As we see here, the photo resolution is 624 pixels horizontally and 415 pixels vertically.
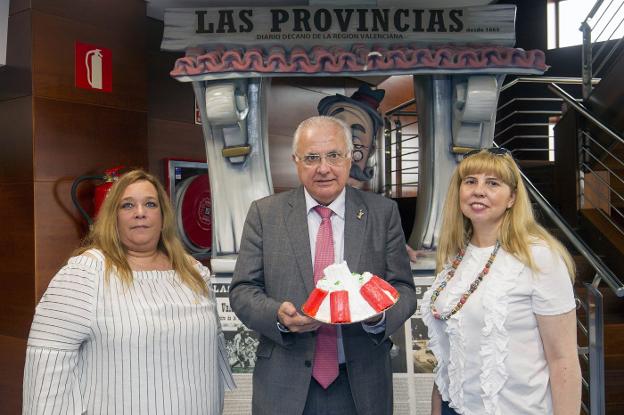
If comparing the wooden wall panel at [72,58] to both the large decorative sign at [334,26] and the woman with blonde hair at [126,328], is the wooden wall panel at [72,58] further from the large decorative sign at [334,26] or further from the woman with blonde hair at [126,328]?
the woman with blonde hair at [126,328]

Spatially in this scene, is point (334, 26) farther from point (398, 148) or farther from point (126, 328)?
point (398, 148)

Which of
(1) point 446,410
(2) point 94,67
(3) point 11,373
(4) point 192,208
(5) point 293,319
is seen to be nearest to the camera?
(5) point 293,319

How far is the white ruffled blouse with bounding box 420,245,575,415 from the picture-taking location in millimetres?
1529

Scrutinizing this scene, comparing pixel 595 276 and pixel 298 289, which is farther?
pixel 595 276

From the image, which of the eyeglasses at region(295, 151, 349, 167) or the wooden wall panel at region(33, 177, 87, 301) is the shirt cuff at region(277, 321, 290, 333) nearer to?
the eyeglasses at region(295, 151, 349, 167)

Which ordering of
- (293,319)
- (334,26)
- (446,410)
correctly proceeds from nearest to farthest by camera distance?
1. (293,319)
2. (446,410)
3. (334,26)

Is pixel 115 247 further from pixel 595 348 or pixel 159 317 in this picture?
pixel 595 348

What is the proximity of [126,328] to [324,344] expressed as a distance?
0.64 metres

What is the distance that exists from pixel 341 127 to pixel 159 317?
2.88 feet

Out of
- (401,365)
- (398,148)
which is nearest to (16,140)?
(401,365)

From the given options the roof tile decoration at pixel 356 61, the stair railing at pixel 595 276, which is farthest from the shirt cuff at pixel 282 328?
the roof tile decoration at pixel 356 61

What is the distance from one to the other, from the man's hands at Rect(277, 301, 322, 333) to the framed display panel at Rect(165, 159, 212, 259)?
7.98ft

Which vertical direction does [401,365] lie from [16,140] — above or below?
below

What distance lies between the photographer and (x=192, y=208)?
409 centimetres
